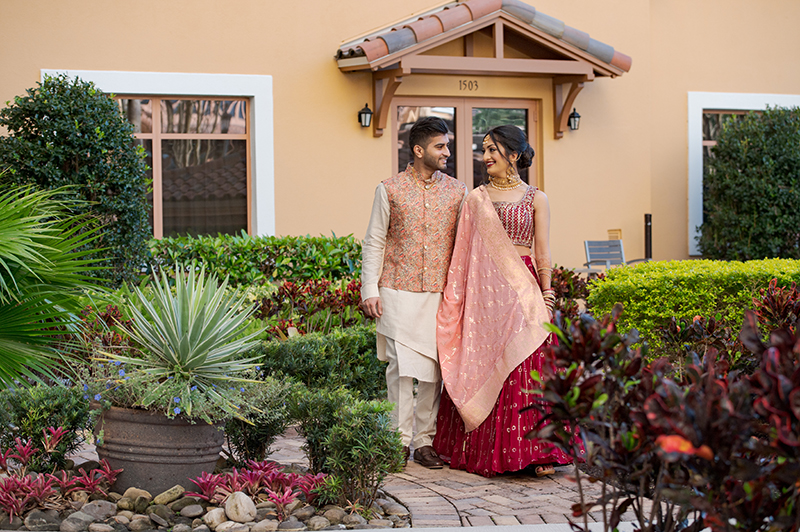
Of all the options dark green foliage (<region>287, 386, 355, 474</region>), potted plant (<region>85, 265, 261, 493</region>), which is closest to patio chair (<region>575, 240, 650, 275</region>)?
dark green foliage (<region>287, 386, 355, 474</region>)

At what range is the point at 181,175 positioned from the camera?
936 centimetres

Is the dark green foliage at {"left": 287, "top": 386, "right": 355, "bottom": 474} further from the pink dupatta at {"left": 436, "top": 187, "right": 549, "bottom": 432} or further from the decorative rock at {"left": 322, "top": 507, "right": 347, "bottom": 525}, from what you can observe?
the pink dupatta at {"left": 436, "top": 187, "right": 549, "bottom": 432}

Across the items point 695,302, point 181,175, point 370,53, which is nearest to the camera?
point 695,302

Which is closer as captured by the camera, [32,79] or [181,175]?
[32,79]

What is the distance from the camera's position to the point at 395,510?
11.5 ft

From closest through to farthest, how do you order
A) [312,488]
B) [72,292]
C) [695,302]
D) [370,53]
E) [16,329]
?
[312,488] → [16,329] → [72,292] → [695,302] → [370,53]

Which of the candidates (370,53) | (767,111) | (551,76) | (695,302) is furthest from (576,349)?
(767,111)

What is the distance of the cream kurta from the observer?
4414 millimetres

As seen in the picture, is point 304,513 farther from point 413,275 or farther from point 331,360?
point 331,360

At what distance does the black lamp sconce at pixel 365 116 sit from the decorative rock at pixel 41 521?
22.5 ft

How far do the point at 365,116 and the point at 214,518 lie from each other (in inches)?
268

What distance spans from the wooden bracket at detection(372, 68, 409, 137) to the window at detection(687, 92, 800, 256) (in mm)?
4333

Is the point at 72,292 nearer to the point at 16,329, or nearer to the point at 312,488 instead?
the point at 16,329

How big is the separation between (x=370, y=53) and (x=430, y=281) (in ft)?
15.7
